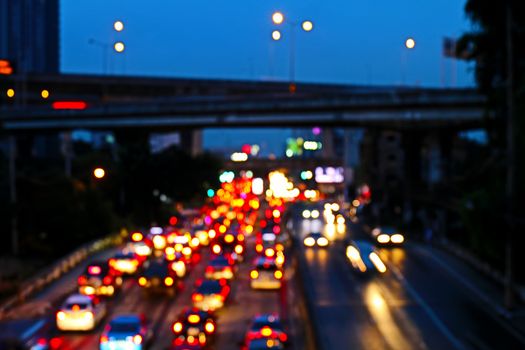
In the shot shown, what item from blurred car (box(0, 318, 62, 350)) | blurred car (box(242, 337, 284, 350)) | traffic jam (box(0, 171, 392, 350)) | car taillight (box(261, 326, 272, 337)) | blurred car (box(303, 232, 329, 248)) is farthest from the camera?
blurred car (box(303, 232, 329, 248))

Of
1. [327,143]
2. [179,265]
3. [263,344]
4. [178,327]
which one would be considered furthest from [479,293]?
[327,143]

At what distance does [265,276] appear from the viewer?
3438 centimetres

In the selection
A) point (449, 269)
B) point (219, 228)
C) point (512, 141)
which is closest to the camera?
point (512, 141)

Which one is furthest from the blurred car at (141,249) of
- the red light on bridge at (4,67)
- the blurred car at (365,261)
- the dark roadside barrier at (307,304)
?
the red light on bridge at (4,67)

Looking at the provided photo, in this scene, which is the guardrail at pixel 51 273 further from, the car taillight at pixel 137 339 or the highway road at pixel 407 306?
the highway road at pixel 407 306

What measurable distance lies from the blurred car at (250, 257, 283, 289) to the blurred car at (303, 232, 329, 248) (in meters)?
12.6

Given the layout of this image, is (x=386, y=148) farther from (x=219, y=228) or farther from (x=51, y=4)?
(x=51, y=4)

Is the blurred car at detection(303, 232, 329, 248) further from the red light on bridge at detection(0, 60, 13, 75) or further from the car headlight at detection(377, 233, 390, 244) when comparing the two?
the red light on bridge at detection(0, 60, 13, 75)

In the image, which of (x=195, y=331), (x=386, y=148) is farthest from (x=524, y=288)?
(x=386, y=148)

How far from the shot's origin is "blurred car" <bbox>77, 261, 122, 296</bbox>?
3122cm

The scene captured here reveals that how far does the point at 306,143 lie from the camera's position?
105 meters

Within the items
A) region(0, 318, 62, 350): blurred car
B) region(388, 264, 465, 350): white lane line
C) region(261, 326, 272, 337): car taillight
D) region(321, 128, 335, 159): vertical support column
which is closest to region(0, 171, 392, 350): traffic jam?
region(261, 326, 272, 337): car taillight

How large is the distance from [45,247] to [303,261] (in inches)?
562

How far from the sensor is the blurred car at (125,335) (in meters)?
20.5
